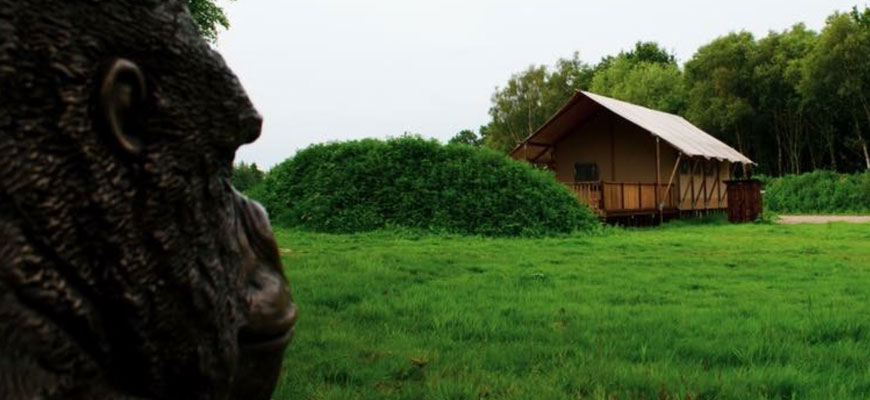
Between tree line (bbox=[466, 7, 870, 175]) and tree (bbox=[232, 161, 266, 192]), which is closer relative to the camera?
tree (bbox=[232, 161, 266, 192])

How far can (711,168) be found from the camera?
101 ft

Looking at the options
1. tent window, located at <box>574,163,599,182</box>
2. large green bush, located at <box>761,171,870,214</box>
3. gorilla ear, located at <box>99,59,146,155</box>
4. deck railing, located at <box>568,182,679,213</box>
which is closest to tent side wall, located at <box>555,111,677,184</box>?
tent window, located at <box>574,163,599,182</box>

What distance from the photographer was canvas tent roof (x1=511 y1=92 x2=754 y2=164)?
24.9 meters

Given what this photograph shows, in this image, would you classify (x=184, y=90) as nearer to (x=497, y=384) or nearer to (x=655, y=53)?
(x=497, y=384)

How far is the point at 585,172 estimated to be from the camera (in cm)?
2900

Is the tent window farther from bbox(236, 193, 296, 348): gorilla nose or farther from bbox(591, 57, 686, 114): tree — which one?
bbox(591, 57, 686, 114): tree

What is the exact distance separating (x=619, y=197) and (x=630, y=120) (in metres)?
3.42

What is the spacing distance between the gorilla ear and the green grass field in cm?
255

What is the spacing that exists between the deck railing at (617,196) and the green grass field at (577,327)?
1027cm

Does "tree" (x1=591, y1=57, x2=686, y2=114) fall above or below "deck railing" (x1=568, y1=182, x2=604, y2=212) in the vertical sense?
above

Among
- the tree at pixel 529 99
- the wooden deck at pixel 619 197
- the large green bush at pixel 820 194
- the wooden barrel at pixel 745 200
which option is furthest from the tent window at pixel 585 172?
the tree at pixel 529 99

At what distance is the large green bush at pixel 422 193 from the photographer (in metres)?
17.2

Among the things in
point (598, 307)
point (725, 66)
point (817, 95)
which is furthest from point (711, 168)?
point (598, 307)

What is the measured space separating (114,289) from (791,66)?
48.4 metres
